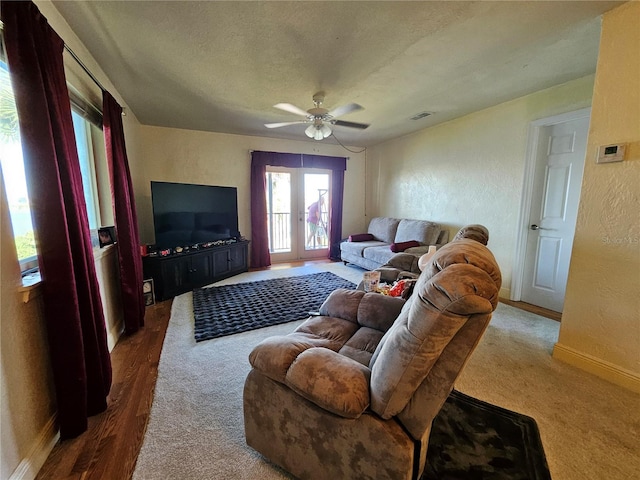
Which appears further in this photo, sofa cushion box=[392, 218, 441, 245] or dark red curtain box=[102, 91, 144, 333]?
sofa cushion box=[392, 218, 441, 245]

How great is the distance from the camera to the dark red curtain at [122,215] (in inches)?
93.8

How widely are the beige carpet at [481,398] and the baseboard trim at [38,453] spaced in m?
0.44

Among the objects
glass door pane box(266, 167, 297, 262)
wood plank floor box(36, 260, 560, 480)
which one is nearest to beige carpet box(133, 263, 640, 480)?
wood plank floor box(36, 260, 560, 480)

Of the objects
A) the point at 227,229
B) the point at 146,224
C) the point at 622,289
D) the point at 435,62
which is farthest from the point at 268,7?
the point at 146,224

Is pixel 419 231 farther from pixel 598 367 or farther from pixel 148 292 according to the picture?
pixel 148 292

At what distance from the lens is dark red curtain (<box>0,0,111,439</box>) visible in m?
1.25

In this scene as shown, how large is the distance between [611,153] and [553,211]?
57.8 inches

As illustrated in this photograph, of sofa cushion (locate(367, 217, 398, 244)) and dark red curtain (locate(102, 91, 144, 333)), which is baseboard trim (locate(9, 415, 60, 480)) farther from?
sofa cushion (locate(367, 217, 398, 244))

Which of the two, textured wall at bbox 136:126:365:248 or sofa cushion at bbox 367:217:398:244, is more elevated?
textured wall at bbox 136:126:365:248

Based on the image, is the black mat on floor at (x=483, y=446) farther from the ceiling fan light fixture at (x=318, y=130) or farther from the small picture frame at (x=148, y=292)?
the small picture frame at (x=148, y=292)

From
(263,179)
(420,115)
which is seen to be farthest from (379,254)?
(263,179)

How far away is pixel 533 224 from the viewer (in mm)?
3270

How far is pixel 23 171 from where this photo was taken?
140 centimetres

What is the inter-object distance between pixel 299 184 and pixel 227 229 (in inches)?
71.2
